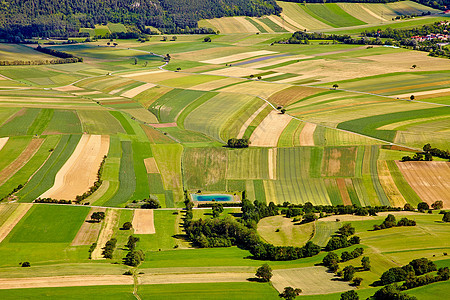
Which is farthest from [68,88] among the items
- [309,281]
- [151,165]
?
[309,281]

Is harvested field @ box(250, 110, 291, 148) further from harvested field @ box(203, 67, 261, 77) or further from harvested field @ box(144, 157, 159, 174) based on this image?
harvested field @ box(203, 67, 261, 77)

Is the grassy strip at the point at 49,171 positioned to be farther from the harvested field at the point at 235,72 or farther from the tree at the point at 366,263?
the harvested field at the point at 235,72

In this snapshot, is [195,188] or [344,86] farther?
[344,86]

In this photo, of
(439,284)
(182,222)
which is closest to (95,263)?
(182,222)

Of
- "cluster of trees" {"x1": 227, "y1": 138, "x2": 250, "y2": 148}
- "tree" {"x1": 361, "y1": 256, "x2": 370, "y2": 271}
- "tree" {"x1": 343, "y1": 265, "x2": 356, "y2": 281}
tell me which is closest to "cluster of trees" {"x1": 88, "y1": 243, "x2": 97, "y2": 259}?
"tree" {"x1": 343, "y1": 265, "x2": 356, "y2": 281}

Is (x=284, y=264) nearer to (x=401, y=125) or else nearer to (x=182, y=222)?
(x=182, y=222)
